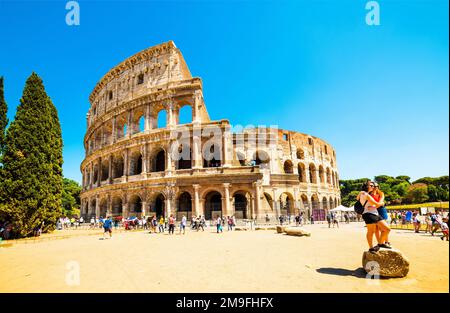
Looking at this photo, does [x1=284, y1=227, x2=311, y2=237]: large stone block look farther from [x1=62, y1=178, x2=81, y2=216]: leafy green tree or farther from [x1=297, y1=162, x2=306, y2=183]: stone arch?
[x1=62, y1=178, x2=81, y2=216]: leafy green tree

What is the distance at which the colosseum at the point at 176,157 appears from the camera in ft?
73.8

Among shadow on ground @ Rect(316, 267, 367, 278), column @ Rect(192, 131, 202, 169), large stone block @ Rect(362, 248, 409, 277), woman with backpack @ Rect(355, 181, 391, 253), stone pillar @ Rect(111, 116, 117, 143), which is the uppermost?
stone pillar @ Rect(111, 116, 117, 143)

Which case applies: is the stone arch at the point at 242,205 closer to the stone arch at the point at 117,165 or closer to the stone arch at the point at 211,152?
the stone arch at the point at 211,152

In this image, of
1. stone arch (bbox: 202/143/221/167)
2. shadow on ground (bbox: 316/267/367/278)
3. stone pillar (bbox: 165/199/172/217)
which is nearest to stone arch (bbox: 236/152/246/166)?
stone arch (bbox: 202/143/221/167)

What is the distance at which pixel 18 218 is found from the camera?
1286 cm

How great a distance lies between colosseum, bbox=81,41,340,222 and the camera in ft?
73.8

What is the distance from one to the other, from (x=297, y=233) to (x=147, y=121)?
19.8 meters

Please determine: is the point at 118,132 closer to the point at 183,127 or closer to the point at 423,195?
the point at 183,127

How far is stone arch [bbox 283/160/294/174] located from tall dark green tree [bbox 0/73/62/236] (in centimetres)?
2630

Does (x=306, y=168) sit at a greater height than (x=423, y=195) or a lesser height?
greater

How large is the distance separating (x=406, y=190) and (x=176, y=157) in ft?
174

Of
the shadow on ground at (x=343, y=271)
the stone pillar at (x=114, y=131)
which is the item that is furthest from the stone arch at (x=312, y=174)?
the shadow on ground at (x=343, y=271)

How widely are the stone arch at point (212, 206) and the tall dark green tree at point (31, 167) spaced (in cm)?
1211
